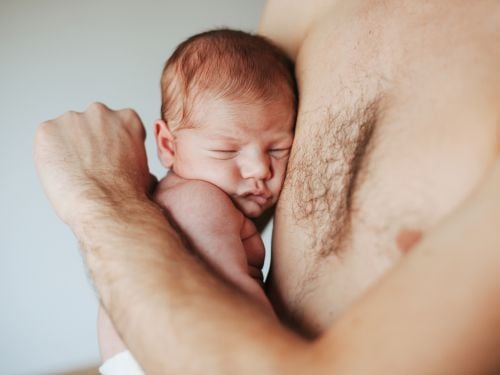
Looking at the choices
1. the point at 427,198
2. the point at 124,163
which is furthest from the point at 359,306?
the point at 124,163

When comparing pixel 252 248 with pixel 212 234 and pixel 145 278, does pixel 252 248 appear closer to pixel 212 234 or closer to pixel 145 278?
pixel 212 234

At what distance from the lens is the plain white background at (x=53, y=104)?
2.06 meters

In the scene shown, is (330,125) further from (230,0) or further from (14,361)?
(14,361)

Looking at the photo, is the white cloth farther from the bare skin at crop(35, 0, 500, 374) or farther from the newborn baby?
the bare skin at crop(35, 0, 500, 374)

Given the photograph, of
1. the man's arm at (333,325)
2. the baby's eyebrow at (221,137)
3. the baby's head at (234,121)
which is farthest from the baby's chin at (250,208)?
the man's arm at (333,325)

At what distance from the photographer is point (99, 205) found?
0.85 m

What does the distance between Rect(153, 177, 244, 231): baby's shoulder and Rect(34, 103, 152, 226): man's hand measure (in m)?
0.05

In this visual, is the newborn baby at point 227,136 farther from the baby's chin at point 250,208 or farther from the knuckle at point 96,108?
the knuckle at point 96,108

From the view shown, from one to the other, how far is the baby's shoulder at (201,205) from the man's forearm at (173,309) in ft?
0.35

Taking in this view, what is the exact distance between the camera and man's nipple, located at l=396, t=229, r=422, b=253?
2.27 ft

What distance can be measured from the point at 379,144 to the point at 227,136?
0.32m

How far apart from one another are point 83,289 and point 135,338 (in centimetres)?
170

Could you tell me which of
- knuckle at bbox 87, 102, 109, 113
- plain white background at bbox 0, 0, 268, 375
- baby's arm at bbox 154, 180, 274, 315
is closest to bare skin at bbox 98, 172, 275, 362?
baby's arm at bbox 154, 180, 274, 315

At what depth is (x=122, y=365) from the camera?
2.89 feet
